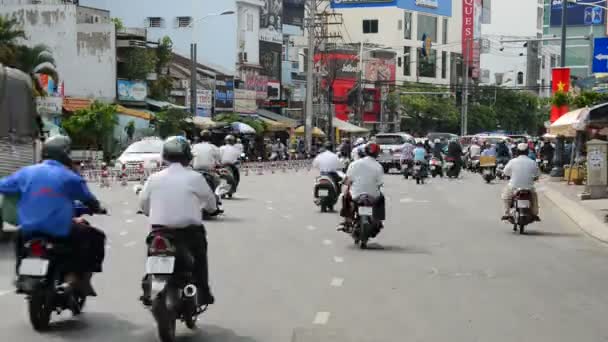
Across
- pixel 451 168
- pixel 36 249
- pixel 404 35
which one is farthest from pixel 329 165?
pixel 404 35

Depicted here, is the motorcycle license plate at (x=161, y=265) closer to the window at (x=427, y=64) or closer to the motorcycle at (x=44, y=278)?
the motorcycle at (x=44, y=278)

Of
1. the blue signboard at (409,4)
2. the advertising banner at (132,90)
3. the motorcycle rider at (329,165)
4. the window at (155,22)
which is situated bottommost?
the motorcycle rider at (329,165)

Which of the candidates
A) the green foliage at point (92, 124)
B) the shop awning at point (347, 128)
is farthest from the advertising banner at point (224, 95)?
Answer: the green foliage at point (92, 124)

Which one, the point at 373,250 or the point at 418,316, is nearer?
the point at 418,316

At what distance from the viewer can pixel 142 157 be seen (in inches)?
1406

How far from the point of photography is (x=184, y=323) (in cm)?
966

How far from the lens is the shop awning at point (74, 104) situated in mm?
50578

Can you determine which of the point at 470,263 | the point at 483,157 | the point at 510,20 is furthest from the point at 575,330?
the point at 510,20

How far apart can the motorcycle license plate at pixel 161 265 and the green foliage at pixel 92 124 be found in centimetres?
3842

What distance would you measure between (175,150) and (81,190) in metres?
0.92

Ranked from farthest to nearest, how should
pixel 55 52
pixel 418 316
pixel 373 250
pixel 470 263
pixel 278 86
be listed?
1. pixel 278 86
2. pixel 55 52
3. pixel 373 250
4. pixel 470 263
5. pixel 418 316

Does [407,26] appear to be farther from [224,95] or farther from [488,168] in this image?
[488,168]

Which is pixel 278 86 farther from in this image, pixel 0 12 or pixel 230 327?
pixel 230 327

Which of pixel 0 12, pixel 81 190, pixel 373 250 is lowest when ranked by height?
pixel 373 250
